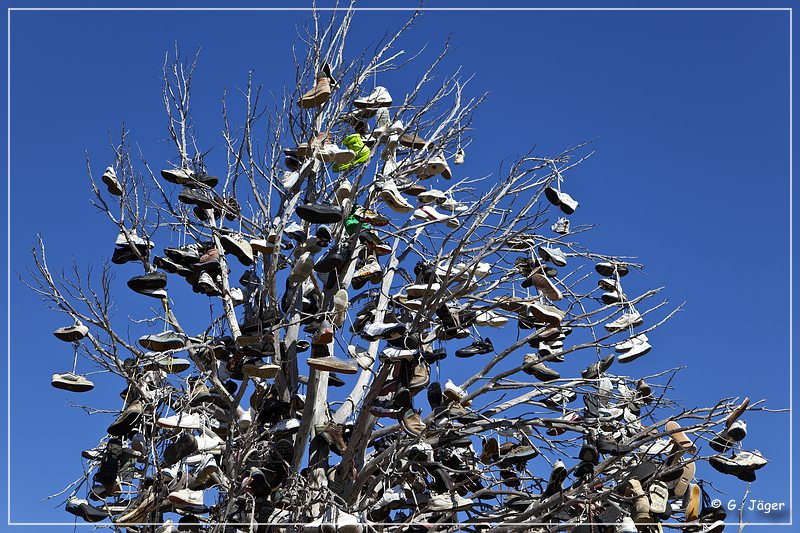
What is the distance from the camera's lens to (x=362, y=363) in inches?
264

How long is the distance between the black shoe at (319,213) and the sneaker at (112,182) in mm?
1414

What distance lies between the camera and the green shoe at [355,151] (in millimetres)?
7509

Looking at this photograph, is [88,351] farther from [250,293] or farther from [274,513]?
[274,513]

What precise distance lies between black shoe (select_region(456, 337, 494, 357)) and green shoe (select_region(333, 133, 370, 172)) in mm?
1555

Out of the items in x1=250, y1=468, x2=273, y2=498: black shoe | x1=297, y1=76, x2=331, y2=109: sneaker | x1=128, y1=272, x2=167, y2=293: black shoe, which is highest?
x1=297, y1=76, x2=331, y2=109: sneaker

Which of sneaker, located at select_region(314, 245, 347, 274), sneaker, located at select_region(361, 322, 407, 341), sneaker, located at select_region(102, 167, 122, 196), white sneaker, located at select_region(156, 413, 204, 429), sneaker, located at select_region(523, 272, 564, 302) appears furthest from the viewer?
sneaker, located at select_region(102, 167, 122, 196)

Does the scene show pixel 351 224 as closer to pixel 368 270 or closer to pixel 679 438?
pixel 368 270

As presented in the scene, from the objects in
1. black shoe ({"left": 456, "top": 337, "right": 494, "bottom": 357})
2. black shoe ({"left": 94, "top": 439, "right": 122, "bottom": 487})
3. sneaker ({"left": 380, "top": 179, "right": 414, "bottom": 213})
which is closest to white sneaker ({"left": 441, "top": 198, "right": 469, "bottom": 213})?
sneaker ({"left": 380, "top": 179, "right": 414, "bottom": 213})

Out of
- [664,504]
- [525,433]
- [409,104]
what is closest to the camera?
[664,504]

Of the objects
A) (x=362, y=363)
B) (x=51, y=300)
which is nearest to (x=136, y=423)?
(x=51, y=300)

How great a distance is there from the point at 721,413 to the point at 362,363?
7.52ft

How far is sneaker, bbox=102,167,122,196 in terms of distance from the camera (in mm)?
7305

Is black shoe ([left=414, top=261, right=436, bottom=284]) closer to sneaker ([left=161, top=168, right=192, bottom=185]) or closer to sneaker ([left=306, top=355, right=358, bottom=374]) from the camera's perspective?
sneaker ([left=306, top=355, right=358, bottom=374])

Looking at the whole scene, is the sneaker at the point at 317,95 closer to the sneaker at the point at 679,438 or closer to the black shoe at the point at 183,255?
the black shoe at the point at 183,255
